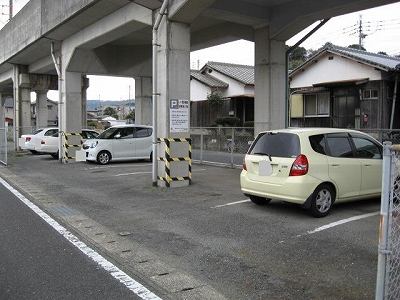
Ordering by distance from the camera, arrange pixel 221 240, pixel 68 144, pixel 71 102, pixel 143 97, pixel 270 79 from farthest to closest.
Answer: pixel 143 97 < pixel 71 102 < pixel 68 144 < pixel 270 79 < pixel 221 240

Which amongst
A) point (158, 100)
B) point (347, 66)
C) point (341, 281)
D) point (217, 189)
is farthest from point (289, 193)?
point (347, 66)

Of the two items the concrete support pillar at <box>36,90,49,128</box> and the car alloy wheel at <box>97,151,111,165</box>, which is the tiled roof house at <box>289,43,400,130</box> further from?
the concrete support pillar at <box>36,90,49,128</box>

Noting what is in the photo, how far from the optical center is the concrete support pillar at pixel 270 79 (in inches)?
538

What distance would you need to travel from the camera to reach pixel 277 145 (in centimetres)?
749

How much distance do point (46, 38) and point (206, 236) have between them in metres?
14.9

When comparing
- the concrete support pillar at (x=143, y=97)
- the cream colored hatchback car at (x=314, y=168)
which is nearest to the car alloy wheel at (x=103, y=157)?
the concrete support pillar at (x=143, y=97)

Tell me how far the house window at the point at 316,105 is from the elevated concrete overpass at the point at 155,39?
397 inches

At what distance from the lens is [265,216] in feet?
24.2

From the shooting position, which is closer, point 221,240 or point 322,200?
point 221,240

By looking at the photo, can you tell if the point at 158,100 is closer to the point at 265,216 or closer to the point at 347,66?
the point at 265,216

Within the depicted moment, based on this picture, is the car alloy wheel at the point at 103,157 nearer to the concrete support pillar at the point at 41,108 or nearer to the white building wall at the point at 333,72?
the white building wall at the point at 333,72

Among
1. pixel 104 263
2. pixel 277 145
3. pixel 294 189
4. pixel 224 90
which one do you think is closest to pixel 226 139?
pixel 277 145

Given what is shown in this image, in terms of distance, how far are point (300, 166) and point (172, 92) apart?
→ 488cm

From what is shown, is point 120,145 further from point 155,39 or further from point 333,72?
point 333,72
